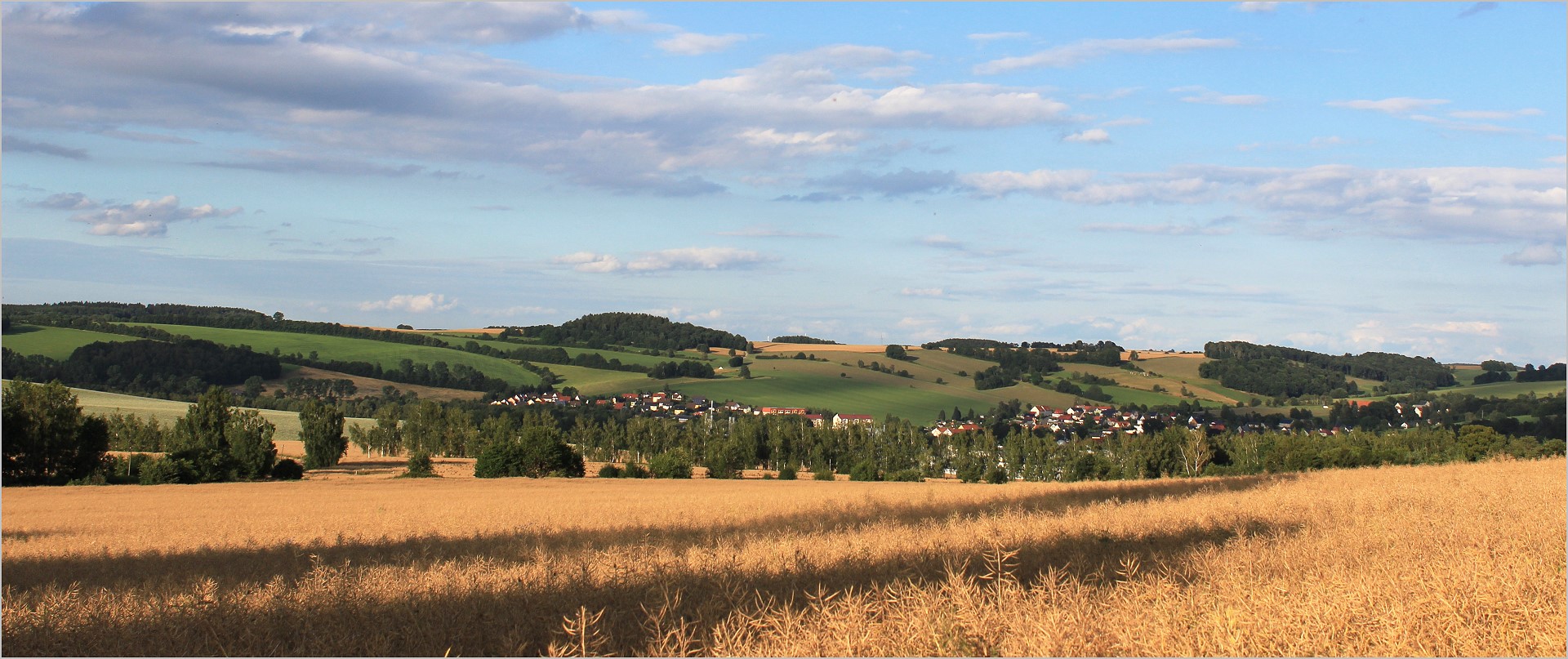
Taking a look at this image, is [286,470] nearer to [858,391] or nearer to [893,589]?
[893,589]

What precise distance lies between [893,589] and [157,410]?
103 m

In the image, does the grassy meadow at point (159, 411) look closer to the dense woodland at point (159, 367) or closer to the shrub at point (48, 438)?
the dense woodland at point (159, 367)

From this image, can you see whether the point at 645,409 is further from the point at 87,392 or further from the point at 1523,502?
the point at 1523,502

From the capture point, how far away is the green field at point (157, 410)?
3445 inches

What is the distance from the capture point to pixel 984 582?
866 centimetres

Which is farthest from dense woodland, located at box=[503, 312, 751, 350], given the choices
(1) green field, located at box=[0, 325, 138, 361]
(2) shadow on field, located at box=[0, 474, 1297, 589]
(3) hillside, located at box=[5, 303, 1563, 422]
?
(2) shadow on field, located at box=[0, 474, 1297, 589]

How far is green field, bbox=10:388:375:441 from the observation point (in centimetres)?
8750

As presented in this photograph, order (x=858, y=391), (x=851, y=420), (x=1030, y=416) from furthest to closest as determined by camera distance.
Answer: (x=858, y=391) < (x=1030, y=416) < (x=851, y=420)

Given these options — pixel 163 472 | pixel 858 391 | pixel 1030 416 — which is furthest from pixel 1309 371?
pixel 163 472

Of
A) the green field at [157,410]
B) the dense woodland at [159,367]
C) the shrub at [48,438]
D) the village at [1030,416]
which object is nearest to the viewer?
the shrub at [48,438]

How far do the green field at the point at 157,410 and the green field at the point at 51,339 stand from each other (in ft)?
19.7

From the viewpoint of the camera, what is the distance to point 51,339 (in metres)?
104

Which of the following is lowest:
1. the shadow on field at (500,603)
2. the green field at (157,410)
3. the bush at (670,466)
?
the bush at (670,466)

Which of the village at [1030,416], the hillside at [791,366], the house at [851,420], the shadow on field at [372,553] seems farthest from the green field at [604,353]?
the shadow on field at [372,553]
